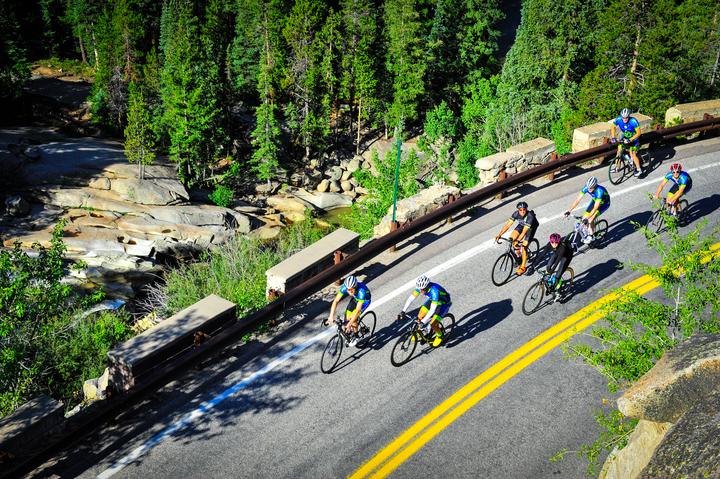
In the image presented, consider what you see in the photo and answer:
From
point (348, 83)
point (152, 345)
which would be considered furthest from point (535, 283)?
point (348, 83)

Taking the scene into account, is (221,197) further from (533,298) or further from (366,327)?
(533,298)

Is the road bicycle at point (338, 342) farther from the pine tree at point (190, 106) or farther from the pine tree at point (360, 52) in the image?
the pine tree at point (360, 52)

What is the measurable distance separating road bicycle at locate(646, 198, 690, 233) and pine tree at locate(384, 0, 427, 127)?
3675 centimetres

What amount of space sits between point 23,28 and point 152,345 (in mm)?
83485

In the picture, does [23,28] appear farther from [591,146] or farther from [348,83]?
[591,146]

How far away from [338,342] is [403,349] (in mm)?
1271

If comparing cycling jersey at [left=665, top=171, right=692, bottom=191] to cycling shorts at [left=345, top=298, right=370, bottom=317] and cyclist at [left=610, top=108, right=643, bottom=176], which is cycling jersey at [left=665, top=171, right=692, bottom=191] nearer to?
cyclist at [left=610, top=108, right=643, bottom=176]

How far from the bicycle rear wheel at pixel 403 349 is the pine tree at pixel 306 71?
43.7 metres

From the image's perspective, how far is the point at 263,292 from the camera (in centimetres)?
1341

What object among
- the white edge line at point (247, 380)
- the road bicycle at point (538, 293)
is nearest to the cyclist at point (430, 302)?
the white edge line at point (247, 380)

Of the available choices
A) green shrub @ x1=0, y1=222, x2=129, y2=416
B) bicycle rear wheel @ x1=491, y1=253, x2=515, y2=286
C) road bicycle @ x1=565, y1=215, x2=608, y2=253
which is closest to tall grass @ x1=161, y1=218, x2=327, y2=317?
green shrub @ x1=0, y1=222, x2=129, y2=416

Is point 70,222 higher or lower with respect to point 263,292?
lower

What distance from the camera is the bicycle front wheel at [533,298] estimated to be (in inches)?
505

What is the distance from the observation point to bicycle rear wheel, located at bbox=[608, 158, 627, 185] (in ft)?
60.0
